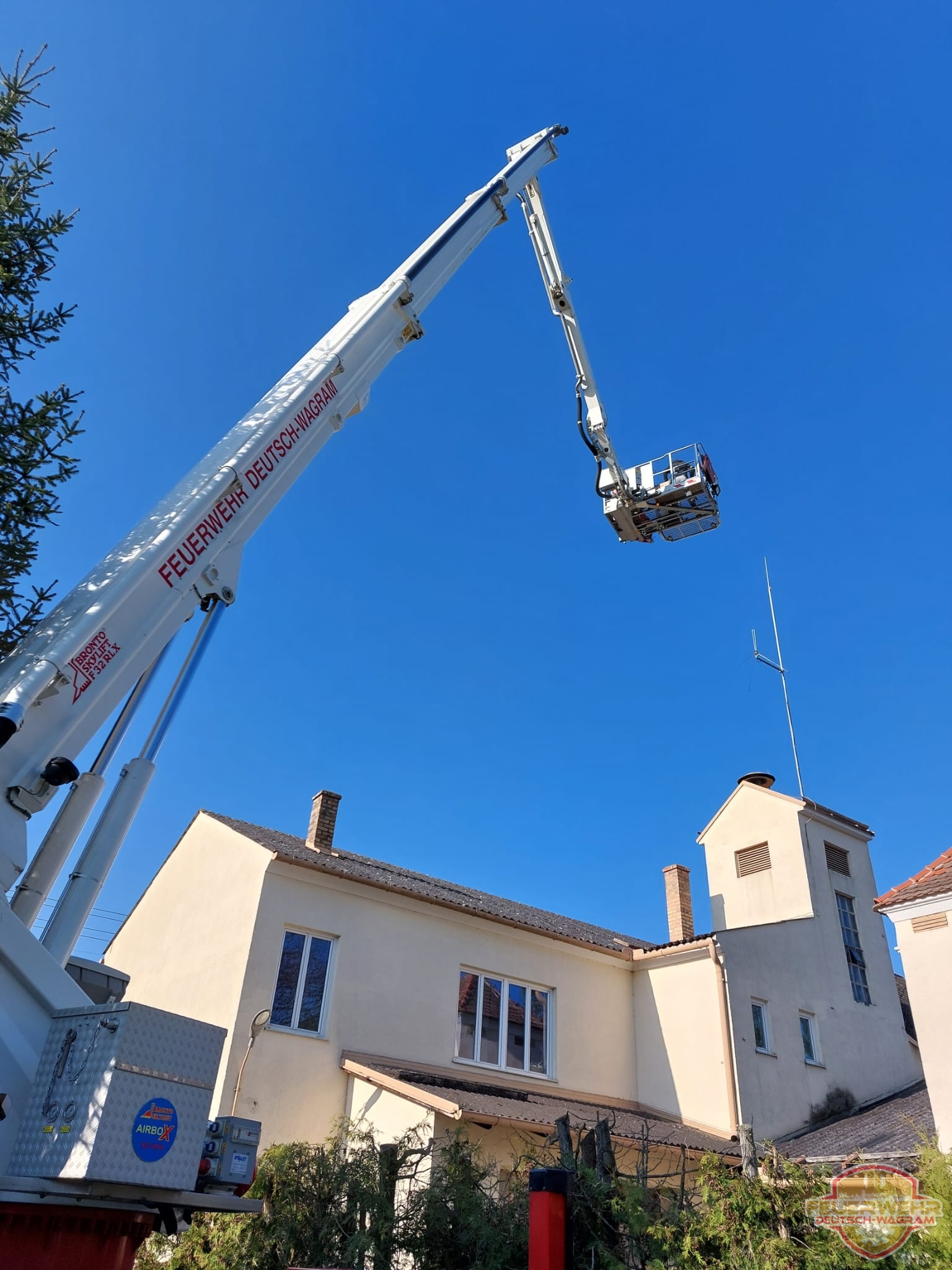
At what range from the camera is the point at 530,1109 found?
1577 centimetres

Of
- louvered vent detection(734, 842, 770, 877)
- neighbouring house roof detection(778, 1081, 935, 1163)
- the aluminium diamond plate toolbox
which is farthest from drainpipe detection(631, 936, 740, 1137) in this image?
the aluminium diamond plate toolbox

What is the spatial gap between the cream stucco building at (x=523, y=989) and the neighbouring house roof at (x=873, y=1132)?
1.71 ft

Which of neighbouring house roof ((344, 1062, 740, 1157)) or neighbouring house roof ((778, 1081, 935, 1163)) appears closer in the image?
neighbouring house roof ((344, 1062, 740, 1157))

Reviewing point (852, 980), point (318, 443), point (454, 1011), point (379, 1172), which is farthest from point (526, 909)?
point (318, 443)

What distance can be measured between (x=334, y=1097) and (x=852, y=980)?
1248cm

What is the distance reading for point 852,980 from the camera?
21.2m

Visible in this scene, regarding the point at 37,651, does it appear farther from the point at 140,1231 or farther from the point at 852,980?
the point at 852,980

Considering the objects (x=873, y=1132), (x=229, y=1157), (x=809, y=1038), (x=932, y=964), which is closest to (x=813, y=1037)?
(x=809, y=1038)

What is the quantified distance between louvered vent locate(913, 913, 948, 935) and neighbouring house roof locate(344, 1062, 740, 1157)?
4340 millimetres

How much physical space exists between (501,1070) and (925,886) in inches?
354

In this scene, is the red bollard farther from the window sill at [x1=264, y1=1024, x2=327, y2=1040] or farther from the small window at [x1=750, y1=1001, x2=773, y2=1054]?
the small window at [x1=750, y1=1001, x2=773, y2=1054]

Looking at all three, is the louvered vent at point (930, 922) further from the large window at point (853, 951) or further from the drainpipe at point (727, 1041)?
the large window at point (853, 951)

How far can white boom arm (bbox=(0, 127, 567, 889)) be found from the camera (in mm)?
6273

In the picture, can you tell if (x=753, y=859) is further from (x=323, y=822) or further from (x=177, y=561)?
(x=177, y=561)
